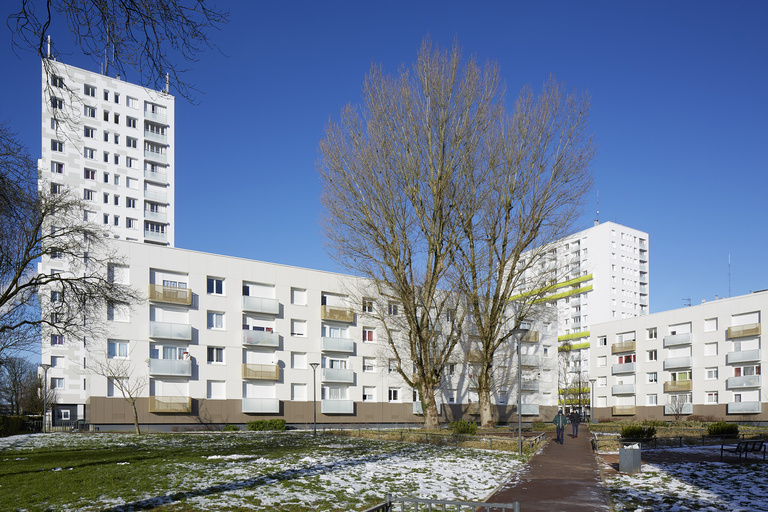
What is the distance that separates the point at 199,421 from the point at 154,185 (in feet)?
141

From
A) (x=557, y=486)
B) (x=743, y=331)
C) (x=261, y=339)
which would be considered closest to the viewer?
(x=557, y=486)

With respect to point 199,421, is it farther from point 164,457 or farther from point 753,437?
point 753,437

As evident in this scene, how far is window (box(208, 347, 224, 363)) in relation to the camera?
46.9 m

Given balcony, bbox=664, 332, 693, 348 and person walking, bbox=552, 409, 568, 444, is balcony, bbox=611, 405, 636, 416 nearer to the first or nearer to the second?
balcony, bbox=664, 332, 693, 348

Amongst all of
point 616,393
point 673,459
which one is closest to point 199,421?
point 673,459

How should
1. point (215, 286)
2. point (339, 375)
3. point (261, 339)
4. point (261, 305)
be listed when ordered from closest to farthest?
point (215, 286) < point (261, 339) < point (261, 305) < point (339, 375)

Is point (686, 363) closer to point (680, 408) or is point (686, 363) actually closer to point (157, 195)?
point (680, 408)

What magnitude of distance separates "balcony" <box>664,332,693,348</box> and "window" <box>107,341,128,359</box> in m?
52.9

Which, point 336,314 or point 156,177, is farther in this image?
point 156,177

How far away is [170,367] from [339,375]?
43.6ft

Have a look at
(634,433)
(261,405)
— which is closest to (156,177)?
(261,405)

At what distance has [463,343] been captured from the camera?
58.2m

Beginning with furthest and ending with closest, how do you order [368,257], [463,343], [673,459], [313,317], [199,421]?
1. [463,343]
2. [313,317]
3. [199,421]
4. [368,257]
5. [673,459]

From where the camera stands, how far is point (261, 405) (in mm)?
47500
